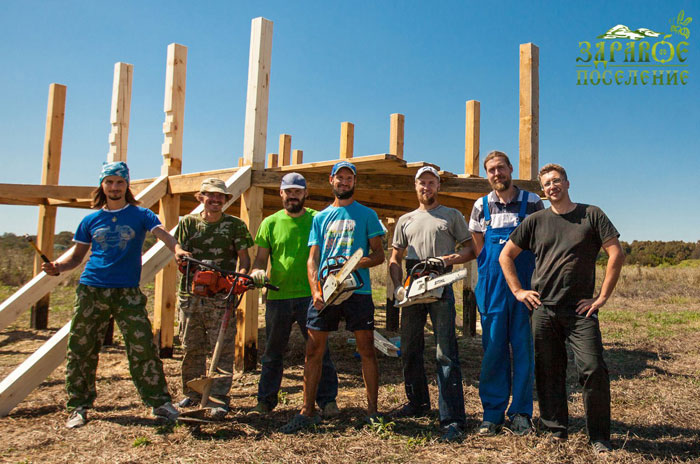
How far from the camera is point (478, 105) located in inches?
340

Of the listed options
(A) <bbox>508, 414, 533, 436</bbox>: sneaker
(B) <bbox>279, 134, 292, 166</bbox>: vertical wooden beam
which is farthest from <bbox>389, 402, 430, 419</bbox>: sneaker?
(B) <bbox>279, 134, 292, 166</bbox>: vertical wooden beam

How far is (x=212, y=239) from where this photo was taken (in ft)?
13.8

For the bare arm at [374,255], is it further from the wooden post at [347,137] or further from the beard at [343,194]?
the wooden post at [347,137]

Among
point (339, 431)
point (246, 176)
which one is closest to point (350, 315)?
point (339, 431)

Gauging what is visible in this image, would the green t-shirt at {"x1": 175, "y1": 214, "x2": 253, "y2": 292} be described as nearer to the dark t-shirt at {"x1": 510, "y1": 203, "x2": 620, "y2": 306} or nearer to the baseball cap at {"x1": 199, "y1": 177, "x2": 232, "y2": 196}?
the baseball cap at {"x1": 199, "y1": 177, "x2": 232, "y2": 196}

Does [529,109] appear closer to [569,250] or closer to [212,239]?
[569,250]

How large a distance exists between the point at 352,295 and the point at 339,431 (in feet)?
3.43

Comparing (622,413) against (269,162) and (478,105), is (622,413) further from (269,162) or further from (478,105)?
(269,162)

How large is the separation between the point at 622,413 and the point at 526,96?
4.09m

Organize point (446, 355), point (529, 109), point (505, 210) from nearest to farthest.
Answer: point (446, 355), point (505, 210), point (529, 109)

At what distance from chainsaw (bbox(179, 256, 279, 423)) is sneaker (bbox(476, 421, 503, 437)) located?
72.9 inches

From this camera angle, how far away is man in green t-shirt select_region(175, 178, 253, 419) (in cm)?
415

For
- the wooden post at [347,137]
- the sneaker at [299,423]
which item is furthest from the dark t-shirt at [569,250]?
the wooden post at [347,137]

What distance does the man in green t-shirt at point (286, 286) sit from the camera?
13.5 ft
